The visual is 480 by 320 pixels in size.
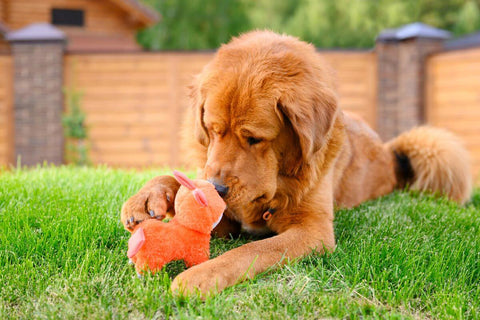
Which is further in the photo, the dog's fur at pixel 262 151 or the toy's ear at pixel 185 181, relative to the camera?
the dog's fur at pixel 262 151

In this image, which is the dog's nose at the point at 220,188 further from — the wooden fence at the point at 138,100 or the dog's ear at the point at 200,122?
the wooden fence at the point at 138,100

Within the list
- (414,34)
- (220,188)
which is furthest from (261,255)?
(414,34)

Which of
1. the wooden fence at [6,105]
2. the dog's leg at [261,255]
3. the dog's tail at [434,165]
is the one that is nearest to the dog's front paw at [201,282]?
the dog's leg at [261,255]

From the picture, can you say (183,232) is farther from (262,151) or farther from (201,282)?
(262,151)

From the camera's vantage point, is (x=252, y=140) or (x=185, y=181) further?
(x=252, y=140)

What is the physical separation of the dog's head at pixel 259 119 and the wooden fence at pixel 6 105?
8182 mm

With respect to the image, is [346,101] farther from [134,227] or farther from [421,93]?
[134,227]

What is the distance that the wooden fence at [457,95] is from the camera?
8820 mm

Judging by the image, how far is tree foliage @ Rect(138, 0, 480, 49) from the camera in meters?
23.8

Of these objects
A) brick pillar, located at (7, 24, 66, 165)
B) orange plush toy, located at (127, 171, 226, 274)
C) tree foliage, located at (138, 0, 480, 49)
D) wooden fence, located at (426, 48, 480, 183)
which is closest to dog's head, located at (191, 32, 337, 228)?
orange plush toy, located at (127, 171, 226, 274)

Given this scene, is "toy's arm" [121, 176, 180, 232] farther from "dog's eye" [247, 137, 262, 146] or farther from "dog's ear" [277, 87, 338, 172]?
"dog's ear" [277, 87, 338, 172]

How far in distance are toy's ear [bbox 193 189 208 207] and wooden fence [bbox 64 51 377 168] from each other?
7.62m

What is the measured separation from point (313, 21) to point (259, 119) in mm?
23491

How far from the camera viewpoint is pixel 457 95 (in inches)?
357
